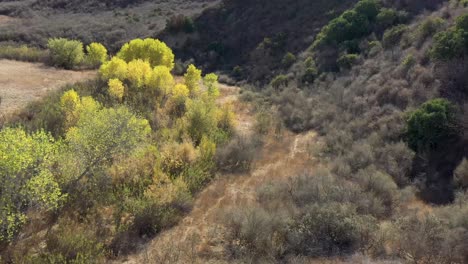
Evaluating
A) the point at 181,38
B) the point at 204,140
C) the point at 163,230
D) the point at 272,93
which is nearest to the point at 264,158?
the point at 204,140

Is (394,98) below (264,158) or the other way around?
the other way around

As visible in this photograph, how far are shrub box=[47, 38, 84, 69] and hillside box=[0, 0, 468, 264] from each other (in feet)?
0.41

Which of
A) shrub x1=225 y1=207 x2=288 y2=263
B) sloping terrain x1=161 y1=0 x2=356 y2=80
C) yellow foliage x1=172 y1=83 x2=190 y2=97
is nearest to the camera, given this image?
shrub x1=225 y1=207 x2=288 y2=263

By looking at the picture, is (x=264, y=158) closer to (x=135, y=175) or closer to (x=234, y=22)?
(x=135, y=175)

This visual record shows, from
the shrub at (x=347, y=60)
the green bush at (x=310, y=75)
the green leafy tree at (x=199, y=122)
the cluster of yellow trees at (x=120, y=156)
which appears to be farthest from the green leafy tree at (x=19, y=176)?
the shrub at (x=347, y=60)

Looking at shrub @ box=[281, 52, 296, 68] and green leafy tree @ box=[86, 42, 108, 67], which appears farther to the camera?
shrub @ box=[281, 52, 296, 68]

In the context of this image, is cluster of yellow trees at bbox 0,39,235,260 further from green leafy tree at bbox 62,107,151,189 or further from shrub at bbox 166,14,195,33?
shrub at bbox 166,14,195,33

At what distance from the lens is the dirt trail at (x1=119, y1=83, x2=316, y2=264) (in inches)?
456

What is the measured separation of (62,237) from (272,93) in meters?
18.8

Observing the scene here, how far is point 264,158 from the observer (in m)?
19.0

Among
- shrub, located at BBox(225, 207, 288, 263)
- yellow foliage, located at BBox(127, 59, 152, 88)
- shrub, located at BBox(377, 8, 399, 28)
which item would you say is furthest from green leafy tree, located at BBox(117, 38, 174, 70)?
shrub, located at BBox(225, 207, 288, 263)

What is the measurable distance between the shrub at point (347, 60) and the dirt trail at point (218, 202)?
291 inches

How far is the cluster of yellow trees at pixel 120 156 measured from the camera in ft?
36.1

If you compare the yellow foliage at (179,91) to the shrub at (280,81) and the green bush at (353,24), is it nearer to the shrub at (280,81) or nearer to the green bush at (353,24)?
the shrub at (280,81)
